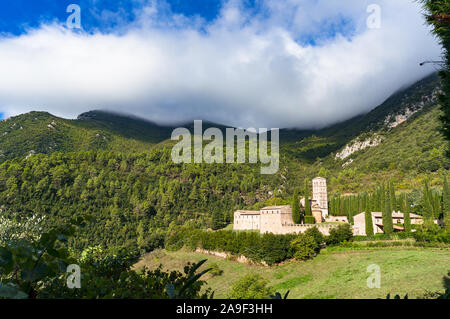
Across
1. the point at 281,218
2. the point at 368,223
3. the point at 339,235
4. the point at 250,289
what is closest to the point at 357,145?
the point at 281,218

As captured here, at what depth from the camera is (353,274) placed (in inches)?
855

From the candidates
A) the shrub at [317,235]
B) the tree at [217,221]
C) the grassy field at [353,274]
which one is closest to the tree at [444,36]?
the grassy field at [353,274]

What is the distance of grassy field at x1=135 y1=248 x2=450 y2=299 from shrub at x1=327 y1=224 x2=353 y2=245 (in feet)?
8.36

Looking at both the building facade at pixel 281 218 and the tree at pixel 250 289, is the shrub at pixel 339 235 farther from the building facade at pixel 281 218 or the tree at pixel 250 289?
the tree at pixel 250 289

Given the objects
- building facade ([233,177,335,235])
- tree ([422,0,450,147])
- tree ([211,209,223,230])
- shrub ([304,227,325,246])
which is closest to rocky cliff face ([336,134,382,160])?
building facade ([233,177,335,235])

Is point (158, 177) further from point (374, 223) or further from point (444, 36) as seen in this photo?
point (444, 36)

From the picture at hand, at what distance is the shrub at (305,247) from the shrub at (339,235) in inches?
87.5

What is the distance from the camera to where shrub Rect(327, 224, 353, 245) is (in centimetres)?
3125

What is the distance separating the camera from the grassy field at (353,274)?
16.2 meters

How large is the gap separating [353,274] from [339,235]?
401 inches

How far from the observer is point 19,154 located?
312ft

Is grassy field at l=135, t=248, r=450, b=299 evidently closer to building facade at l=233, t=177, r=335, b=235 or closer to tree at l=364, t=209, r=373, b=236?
tree at l=364, t=209, r=373, b=236
